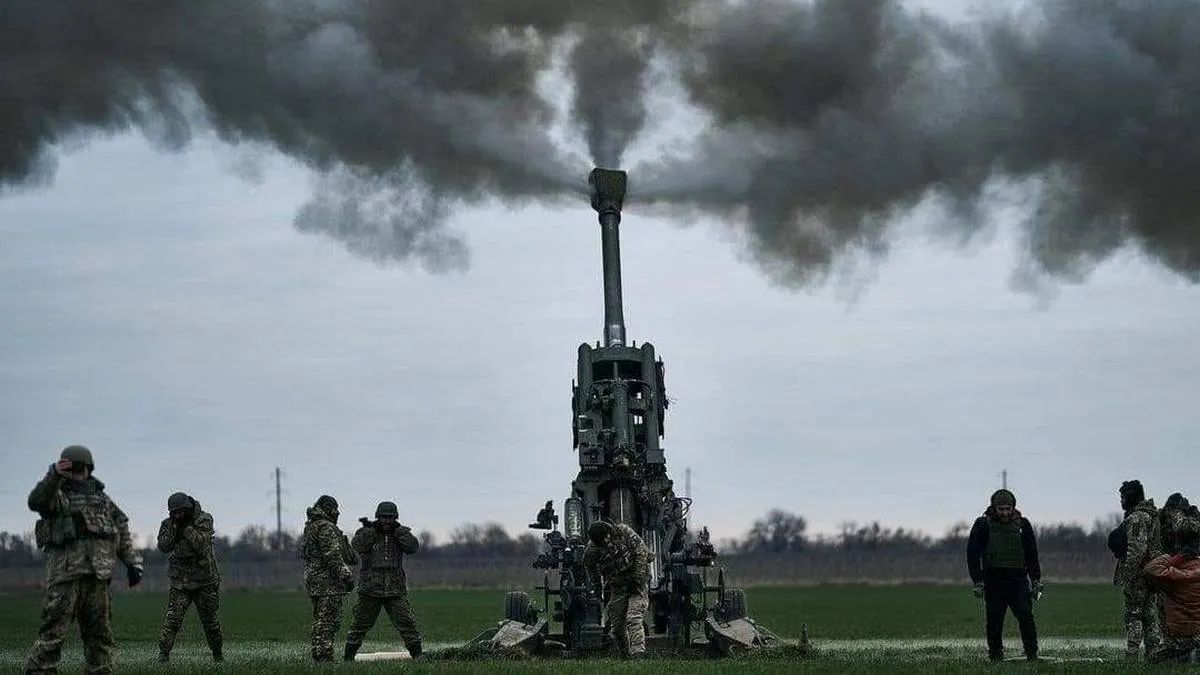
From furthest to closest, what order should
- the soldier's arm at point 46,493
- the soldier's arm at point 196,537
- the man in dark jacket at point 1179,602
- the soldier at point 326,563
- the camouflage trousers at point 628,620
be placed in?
the soldier's arm at point 196,537
the soldier at point 326,563
the camouflage trousers at point 628,620
the man in dark jacket at point 1179,602
the soldier's arm at point 46,493

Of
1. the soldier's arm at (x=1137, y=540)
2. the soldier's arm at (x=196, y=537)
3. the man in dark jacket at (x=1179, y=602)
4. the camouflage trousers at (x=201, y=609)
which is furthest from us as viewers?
the soldier's arm at (x=196, y=537)

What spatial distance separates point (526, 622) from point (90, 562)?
1162 centimetres

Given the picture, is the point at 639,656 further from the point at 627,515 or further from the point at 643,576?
the point at 627,515

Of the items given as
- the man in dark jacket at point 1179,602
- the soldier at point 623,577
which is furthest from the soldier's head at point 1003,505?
the soldier at point 623,577

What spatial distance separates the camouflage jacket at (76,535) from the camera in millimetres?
19234

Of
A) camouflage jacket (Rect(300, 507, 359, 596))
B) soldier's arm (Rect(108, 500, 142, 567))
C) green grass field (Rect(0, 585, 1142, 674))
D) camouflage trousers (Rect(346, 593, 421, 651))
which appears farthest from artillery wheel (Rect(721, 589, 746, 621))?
soldier's arm (Rect(108, 500, 142, 567))

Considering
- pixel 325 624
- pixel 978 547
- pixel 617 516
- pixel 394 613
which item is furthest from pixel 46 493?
pixel 617 516

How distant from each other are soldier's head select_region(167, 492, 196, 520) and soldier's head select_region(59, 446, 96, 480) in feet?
29.5

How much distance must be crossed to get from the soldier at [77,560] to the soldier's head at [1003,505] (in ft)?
38.5

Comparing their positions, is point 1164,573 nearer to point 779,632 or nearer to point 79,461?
point 79,461

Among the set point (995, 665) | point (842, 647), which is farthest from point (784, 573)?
point (995, 665)

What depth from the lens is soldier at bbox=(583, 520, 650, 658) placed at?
26.8 metres

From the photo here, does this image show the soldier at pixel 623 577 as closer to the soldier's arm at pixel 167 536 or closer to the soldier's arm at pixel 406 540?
the soldier's arm at pixel 406 540

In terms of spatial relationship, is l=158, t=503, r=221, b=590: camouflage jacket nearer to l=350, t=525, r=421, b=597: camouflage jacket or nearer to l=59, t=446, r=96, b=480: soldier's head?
l=350, t=525, r=421, b=597: camouflage jacket
